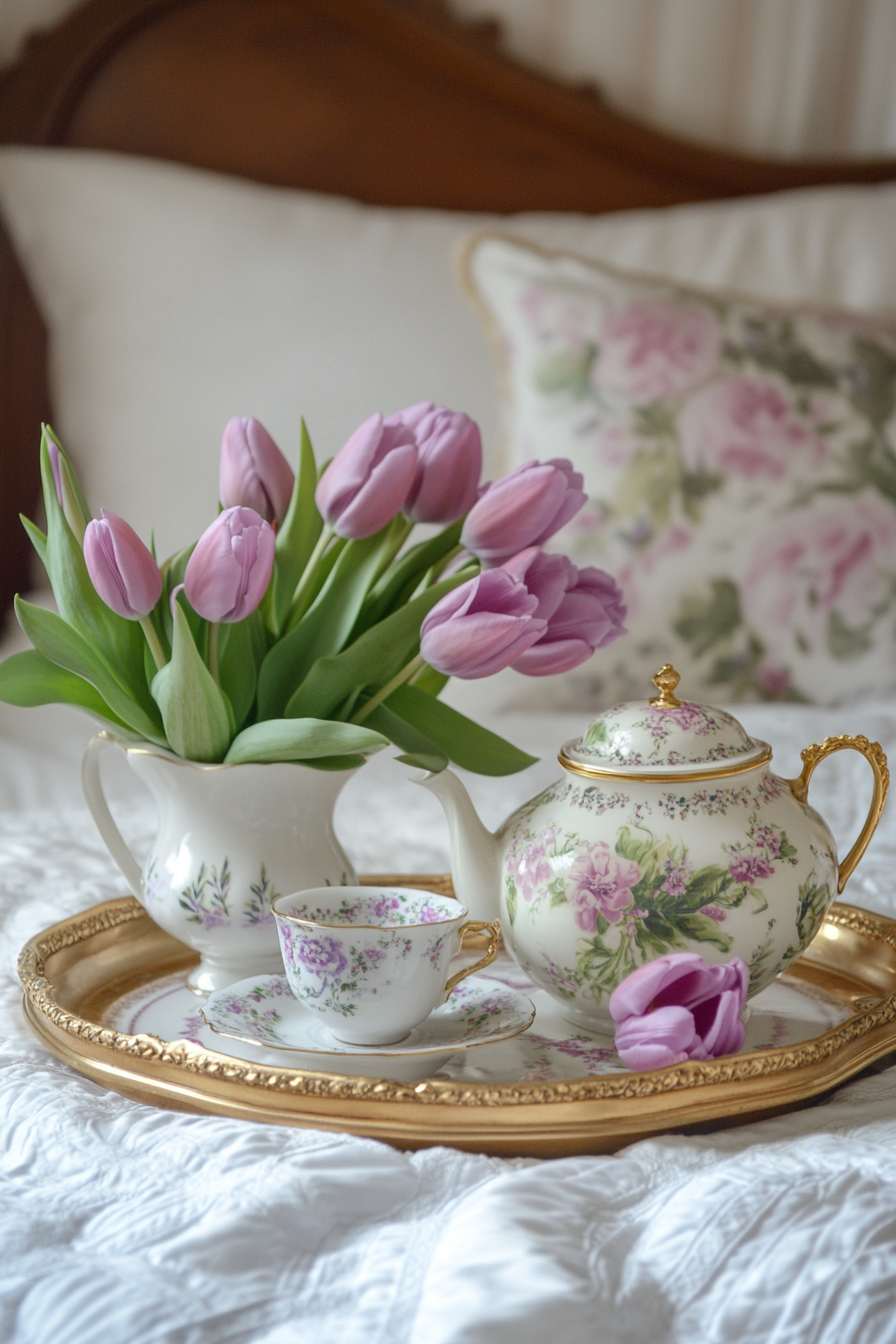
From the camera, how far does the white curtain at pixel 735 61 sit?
6.20 feet

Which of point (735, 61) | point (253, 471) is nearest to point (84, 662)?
point (253, 471)

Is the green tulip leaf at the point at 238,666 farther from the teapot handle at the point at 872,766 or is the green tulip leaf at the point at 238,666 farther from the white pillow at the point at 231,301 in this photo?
the white pillow at the point at 231,301

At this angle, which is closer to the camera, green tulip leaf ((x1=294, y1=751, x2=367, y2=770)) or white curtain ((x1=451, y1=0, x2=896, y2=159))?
green tulip leaf ((x1=294, y1=751, x2=367, y2=770))

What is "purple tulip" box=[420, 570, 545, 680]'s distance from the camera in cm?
57

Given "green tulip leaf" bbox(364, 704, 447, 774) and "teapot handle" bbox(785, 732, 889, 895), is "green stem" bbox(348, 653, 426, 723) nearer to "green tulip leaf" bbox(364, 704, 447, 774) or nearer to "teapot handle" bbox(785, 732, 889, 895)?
"green tulip leaf" bbox(364, 704, 447, 774)

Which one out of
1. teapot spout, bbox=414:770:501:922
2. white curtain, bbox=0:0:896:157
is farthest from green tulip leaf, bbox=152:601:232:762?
white curtain, bbox=0:0:896:157

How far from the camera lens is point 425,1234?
1.40 ft

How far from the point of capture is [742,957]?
0.57 metres

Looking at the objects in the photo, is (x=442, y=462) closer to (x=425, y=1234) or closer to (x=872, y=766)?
(x=872, y=766)

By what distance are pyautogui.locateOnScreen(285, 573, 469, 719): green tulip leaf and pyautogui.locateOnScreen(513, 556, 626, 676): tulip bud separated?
62 millimetres

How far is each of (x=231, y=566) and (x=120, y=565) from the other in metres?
0.05

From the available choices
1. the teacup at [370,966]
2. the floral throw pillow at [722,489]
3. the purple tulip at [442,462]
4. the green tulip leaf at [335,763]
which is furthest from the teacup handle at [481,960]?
the floral throw pillow at [722,489]

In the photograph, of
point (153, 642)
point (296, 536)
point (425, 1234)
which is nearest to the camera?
point (425, 1234)

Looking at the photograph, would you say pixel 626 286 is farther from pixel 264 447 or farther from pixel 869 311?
pixel 264 447
